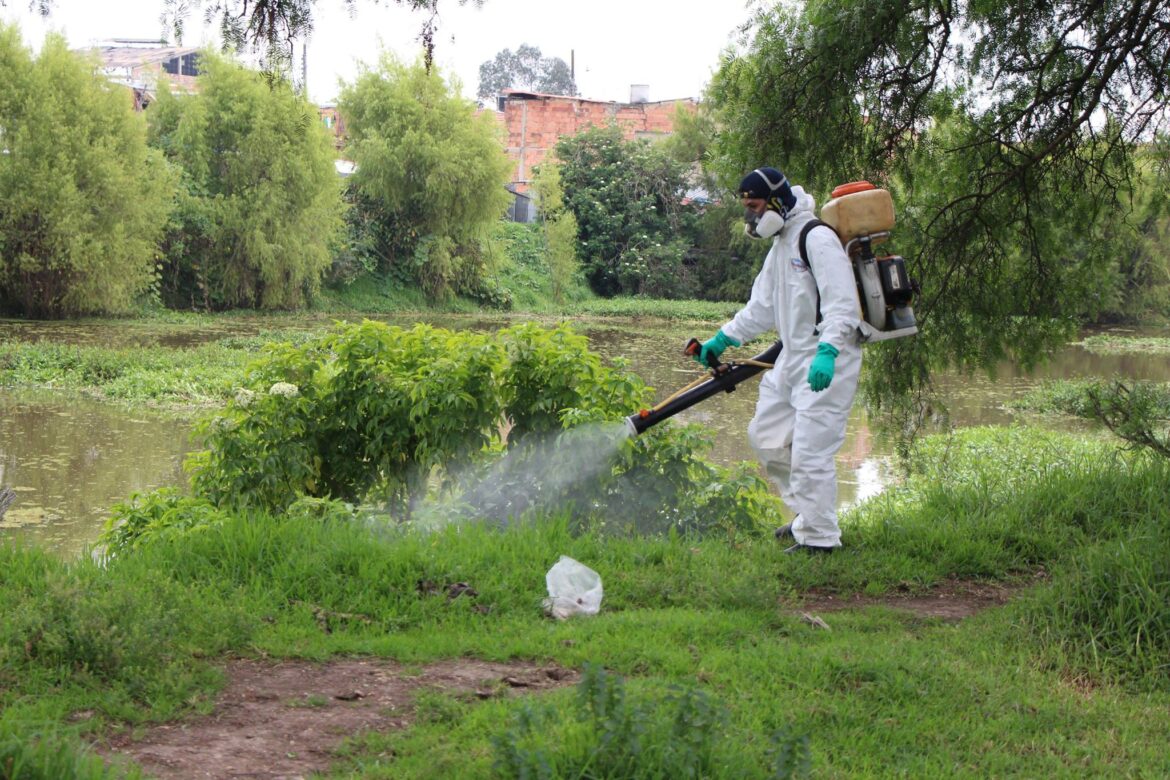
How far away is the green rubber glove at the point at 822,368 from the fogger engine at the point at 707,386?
55 cm

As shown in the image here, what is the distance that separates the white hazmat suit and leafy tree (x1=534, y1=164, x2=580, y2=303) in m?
38.0

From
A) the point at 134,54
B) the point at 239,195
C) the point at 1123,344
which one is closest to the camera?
the point at 239,195

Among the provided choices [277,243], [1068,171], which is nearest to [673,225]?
[277,243]

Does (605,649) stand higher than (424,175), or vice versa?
(424,175)

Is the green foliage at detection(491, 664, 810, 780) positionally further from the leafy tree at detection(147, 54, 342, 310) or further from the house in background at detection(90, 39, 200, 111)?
the house in background at detection(90, 39, 200, 111)

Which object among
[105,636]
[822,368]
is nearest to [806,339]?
[822,368]

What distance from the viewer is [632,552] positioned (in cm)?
559

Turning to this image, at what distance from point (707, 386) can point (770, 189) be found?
1.05 m

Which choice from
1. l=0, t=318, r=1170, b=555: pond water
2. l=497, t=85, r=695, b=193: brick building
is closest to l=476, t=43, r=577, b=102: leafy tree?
l=497, t=85, r=695, b=193: brick building

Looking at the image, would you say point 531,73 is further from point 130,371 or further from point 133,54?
point 130,371

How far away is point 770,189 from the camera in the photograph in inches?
228

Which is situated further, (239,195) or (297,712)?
(239,195)

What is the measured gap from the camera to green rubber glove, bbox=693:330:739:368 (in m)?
6.09

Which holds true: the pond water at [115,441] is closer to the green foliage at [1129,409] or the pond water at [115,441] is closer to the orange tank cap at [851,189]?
the green foliage at [1129,409]
